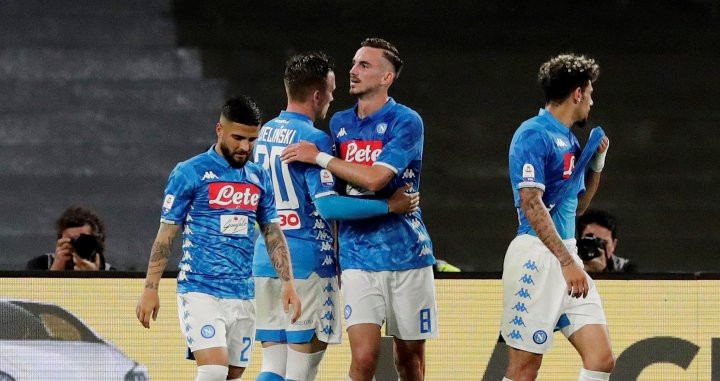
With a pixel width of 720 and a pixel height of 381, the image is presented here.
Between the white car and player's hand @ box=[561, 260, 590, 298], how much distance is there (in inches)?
99.3

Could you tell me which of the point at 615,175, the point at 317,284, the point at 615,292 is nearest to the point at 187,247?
the point at 317,284

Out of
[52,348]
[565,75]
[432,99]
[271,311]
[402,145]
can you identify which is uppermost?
[432,99]

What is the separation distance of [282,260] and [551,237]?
1.00 m

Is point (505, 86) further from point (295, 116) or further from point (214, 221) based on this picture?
point (214, 221)

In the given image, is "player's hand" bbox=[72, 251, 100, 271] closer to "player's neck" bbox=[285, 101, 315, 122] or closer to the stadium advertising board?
the stadium advertising board

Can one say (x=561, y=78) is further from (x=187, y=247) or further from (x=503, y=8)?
(x=503, y=8)

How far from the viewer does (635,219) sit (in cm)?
741

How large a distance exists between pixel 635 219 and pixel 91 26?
3652mm

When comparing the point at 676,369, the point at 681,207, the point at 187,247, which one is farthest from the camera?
the point at 681,207

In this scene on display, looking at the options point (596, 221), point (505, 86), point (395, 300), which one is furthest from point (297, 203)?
point (505, 86)

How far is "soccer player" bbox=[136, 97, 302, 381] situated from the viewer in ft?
14.1

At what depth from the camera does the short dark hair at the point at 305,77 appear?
4719 millimetres

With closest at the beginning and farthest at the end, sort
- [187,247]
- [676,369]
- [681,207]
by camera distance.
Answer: [187,247] → [676,369] → [681,207]

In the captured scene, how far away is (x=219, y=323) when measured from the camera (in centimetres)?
432
